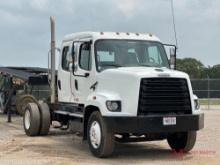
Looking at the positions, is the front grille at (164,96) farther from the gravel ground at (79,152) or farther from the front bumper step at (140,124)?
the gravel ground at (79,152)

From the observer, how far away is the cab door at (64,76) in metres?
14.5

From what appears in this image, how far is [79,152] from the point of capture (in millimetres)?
13125

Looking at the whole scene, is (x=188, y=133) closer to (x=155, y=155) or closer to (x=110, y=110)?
(x=155, y=155)

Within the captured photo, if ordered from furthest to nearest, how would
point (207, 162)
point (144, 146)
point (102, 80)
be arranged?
point (144, 146) < point (102, 80) < point (207, 162)

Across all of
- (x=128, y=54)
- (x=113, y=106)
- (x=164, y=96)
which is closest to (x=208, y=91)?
(x=128, y=54)

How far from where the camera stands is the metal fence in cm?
3591

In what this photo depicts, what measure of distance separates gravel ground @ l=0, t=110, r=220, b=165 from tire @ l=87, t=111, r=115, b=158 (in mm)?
166

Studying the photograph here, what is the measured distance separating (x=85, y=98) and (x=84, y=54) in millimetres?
1026

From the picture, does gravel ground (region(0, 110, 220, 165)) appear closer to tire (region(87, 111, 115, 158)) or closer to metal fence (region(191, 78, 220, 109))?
tire (region(87, 111, 115, 158))

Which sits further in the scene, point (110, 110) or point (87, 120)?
point (87, 120)

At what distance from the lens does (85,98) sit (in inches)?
524

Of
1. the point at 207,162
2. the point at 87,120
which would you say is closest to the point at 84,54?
the point at 87,120

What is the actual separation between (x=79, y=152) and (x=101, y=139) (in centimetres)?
140

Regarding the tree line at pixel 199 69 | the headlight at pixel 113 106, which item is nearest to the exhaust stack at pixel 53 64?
the headlight at pixel 113 106
